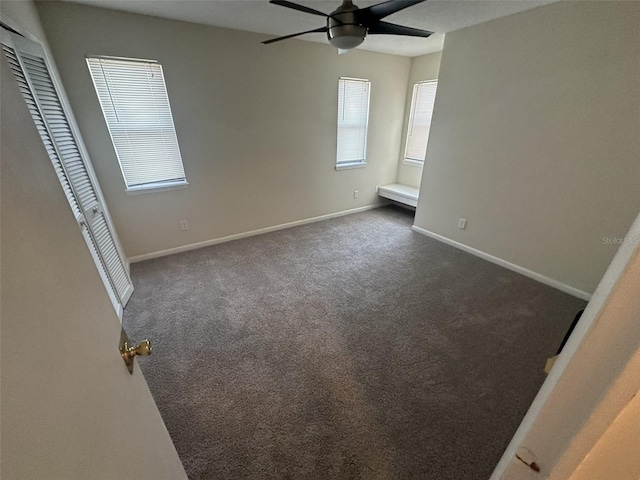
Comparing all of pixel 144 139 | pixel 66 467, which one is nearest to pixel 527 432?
pixel 66 467

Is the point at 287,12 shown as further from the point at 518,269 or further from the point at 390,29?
the point at 518,269

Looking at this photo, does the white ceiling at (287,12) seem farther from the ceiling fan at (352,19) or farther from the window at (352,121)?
the window at (352,121)

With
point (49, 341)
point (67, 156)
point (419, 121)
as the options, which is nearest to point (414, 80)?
point (419, 121)

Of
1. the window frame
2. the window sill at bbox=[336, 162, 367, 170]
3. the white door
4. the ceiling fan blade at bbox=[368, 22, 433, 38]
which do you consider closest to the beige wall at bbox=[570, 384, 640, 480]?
the white door

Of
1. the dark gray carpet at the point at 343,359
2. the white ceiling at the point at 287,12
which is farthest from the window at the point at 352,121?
the dark gray carpet at the point at 343,359

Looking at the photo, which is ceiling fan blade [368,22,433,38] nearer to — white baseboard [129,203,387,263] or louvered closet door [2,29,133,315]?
louvered closet door [2,29,133,315]

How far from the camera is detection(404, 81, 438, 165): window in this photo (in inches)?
153

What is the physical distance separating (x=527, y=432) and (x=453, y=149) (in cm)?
314

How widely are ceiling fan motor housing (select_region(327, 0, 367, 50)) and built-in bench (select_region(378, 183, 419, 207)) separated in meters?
2.57

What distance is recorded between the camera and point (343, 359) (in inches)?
68.9

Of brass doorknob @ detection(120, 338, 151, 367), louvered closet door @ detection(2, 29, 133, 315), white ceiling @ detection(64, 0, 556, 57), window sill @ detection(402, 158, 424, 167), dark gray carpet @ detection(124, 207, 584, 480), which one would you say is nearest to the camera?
brass doorknob @ detection(120, 338, 151, 367)

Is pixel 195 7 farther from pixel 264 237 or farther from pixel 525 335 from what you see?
pixel 525 335

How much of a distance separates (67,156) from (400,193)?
3846 millimetres

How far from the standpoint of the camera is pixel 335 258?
303cm
